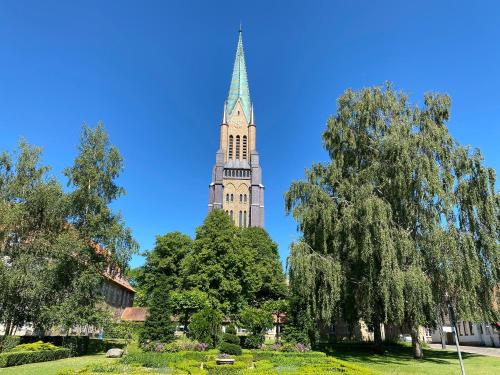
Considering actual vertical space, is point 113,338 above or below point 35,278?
below

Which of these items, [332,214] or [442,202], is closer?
[442,202]

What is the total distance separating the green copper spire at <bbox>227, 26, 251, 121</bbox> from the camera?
3305 inches

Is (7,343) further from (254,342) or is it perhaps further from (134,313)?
(134,313)

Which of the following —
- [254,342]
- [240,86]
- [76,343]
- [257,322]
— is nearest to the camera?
[76,343]

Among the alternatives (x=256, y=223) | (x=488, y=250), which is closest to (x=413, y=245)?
(x=488, y=250)

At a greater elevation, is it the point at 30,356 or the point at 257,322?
the point at 257,322

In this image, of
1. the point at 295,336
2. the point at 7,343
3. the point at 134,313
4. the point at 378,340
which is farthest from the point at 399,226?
the point at 134,313

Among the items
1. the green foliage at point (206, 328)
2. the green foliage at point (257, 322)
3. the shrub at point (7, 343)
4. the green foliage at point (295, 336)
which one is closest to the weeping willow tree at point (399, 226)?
the green foliage at point (295, 336)

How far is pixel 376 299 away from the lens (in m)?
21.5

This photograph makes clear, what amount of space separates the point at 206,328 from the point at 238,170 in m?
48.8

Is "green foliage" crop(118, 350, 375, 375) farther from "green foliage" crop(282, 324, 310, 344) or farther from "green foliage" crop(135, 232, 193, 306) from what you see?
"green foliage" crop(135, 232, 193, 306)

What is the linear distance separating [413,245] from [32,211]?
78.7 ft

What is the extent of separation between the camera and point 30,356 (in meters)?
19.2

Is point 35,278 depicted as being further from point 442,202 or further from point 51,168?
point 442,202
